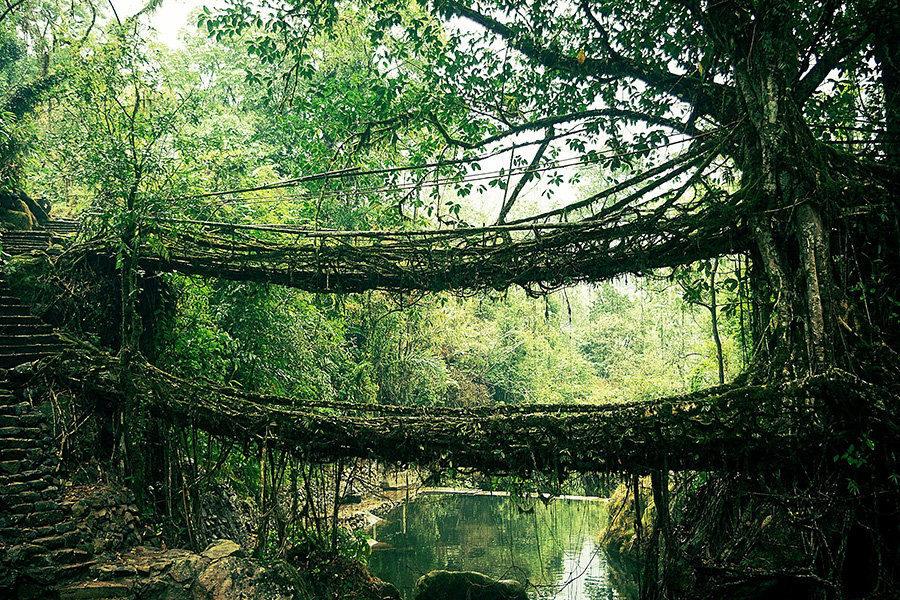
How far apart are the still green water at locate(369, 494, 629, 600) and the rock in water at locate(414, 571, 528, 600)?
0.79 ft

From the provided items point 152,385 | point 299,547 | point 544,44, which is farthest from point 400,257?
point 299,547

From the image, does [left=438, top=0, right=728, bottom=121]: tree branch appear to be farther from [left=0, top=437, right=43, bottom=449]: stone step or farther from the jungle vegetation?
[left=0, top=437, right=43, bottom=449]: stone step

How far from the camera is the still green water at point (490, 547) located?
9.21 meters

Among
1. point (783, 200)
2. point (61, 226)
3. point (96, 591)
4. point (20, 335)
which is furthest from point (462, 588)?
point (61, 226)

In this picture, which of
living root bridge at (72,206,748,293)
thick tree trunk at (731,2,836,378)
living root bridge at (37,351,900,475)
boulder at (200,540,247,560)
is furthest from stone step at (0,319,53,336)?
thick tree trunk at (731,2,836,378)

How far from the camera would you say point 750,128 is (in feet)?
15.3

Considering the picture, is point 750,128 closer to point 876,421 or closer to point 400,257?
point 876,421

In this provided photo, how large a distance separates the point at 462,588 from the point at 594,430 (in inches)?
194

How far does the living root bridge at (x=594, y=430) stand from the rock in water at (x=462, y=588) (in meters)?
4.08

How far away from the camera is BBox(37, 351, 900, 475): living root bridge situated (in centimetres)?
382

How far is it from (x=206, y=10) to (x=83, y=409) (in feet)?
15.0

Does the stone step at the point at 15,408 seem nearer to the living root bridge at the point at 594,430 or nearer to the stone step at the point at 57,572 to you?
the stone step at the point at 57,572

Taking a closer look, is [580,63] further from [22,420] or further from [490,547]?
[490,547]

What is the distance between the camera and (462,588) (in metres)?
8.08
